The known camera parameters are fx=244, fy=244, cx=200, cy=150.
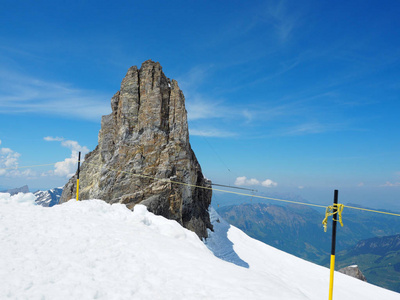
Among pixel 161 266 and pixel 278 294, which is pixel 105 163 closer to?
pixel 161 266

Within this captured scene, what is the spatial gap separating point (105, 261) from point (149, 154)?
33.9 m

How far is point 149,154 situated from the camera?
44812mm

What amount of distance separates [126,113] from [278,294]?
43.7 metres

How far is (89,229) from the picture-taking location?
1463cm

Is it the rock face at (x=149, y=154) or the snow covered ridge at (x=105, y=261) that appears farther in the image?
the rock face at (x=149, y=154)

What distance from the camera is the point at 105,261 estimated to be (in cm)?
1157

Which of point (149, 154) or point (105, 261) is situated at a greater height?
point (149, 154)

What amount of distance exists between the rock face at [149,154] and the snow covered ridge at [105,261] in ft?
76.9

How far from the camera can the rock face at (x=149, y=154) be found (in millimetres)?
42844

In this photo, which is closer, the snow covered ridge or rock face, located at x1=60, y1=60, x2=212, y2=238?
the snow covered ridge

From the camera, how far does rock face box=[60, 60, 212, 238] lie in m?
42.8

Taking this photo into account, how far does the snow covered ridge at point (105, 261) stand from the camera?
9.41 meters

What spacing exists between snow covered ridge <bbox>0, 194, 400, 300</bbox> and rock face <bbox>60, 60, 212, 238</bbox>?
76.9 feet

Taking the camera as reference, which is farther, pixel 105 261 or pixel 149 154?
pixel 149 154
